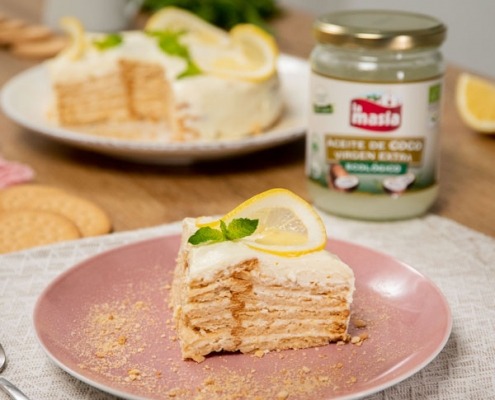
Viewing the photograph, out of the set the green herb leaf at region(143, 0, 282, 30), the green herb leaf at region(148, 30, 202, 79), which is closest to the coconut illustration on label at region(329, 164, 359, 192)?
the green herb leaf at region(148, 30, 202, 79)

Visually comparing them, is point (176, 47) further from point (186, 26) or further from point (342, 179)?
point (342, 179)

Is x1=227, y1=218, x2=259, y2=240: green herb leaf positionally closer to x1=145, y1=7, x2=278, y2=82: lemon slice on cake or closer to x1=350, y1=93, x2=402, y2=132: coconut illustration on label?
x1=350, y1=93, x2=402, y2=132: coconut illustration on label

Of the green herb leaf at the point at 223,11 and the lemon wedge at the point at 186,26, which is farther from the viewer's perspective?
the green herb leaf at the point at 223,11

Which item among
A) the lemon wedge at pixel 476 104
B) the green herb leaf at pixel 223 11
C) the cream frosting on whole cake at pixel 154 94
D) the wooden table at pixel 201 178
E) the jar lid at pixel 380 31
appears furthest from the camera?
the green herb leaf at pixel 223 11

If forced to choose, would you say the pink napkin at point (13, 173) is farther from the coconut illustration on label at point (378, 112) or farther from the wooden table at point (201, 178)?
the coconut illustration on label at point (378, 112)

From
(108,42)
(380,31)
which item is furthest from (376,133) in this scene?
(108,42)

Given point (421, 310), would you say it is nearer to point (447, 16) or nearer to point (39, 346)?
point (39, 346)

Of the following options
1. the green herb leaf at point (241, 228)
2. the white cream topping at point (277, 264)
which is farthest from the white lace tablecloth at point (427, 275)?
the green herb leaf at point (241, 228)

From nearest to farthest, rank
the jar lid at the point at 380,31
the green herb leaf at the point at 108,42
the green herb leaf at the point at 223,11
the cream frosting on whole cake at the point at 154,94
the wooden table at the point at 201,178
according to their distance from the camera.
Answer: the jar lid at the point at 380,31, the wooden table at the point at 201,178, the cream frosting on whole cake at the point at 154,94, the green herb leaf at the point at 108,42, the green herb leaf at the point at 223,11
